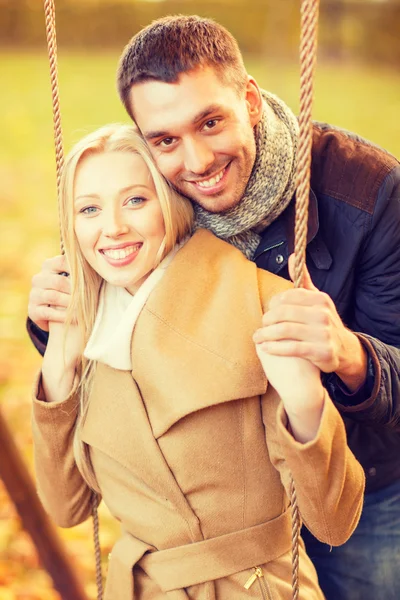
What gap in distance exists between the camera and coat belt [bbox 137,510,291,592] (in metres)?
1.71

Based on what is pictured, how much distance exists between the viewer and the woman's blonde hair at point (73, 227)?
1.78 m

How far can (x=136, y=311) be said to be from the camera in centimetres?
174

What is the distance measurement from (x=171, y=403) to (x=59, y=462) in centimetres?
42

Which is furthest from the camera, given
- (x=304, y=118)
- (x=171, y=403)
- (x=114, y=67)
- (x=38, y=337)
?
(x=114, y=67)

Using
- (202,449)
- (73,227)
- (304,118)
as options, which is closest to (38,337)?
(73,227)

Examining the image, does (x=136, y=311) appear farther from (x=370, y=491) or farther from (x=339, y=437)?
(x=370, y=491)

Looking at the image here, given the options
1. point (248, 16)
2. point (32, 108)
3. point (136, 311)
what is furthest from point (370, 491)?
point (248, 16)

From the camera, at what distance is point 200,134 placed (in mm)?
1911

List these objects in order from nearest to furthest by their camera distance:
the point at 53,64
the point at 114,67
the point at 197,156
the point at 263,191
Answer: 1. the point at 53,64
2. the point at 197,156
3. the point at 263,191
4. the point at 114,67

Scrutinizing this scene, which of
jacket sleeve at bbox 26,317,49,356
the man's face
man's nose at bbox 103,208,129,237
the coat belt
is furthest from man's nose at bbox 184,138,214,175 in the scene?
the coat belt

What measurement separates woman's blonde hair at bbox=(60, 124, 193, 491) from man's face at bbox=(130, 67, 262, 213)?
0.04m

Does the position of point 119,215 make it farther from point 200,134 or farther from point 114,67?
point 114,67

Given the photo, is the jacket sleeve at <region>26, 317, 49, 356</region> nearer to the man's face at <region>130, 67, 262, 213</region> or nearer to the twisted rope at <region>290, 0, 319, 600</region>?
the man's face at <region>130, 67, 262, 213</region>

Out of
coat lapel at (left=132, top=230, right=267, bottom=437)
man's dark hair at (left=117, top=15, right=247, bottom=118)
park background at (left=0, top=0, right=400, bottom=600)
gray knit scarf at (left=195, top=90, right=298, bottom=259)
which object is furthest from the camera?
park background at (left=0, top=0, right=400, bottom=600)
